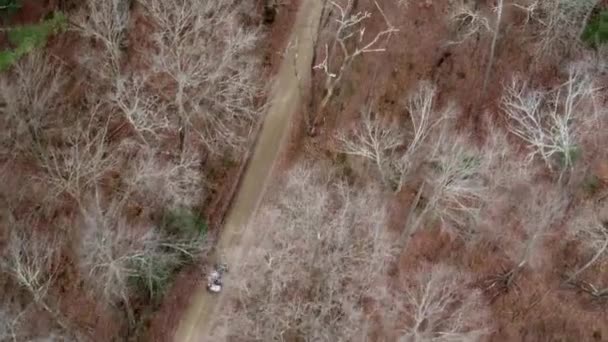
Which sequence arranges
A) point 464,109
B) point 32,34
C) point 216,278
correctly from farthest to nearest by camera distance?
point 32,34 < point 464,109 < point 216,278

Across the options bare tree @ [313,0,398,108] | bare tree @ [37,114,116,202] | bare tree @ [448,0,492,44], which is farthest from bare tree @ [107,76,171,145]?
bare tree @ [448,0,492,44]

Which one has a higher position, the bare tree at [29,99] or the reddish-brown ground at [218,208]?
the bare tree at [29,99]

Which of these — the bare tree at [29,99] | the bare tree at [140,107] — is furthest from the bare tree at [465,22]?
the bare tree at [29,99]

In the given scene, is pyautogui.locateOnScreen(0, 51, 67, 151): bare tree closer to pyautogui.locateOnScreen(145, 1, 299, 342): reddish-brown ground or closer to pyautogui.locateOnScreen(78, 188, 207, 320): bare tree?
pyautogui.locateOnScreen(78, 188, 207, 320): bare tree

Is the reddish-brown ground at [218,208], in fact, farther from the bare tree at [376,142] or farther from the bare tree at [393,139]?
the bare tree at [393,139]

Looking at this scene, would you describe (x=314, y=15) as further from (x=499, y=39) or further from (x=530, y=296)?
(x=530, y=296)

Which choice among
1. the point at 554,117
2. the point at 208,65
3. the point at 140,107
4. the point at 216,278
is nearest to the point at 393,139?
the point at 554,117

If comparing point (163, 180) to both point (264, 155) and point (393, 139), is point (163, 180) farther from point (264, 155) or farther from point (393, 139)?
point (393, 139)
